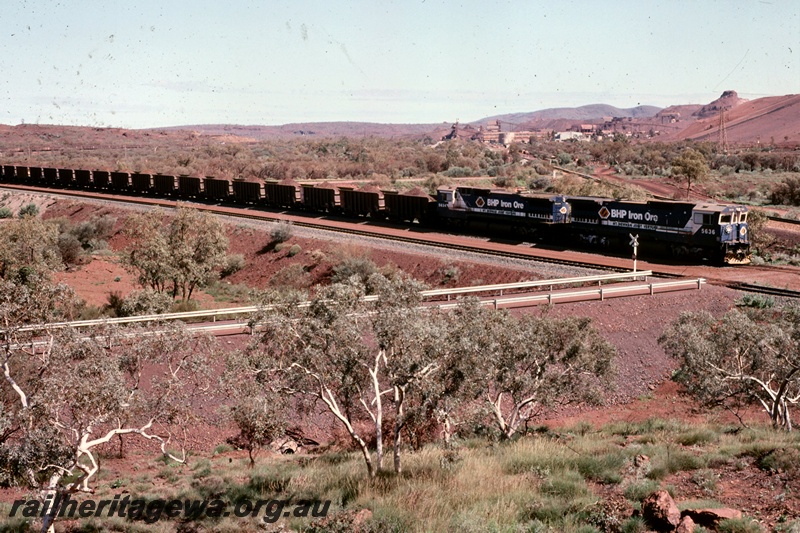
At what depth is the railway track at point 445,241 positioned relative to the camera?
3491cm

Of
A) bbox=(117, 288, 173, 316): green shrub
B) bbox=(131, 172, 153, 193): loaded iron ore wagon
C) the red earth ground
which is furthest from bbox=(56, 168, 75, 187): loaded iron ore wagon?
bbox=(117, 288, 173, 316): green shrub

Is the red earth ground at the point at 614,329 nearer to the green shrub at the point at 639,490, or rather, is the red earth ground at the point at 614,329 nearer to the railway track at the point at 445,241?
the green shrub at the point at 639,490

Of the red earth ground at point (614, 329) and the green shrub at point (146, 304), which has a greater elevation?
the green shrub at point (146, 304)

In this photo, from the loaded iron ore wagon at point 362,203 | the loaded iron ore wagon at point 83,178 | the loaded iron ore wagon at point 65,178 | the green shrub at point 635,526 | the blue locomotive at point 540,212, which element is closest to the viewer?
the green shrub at point 635,526

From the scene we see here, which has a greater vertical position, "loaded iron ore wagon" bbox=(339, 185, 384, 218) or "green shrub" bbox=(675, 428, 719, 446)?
"loaded iron ore wagon" bbox=(339, 185, 384, 218)

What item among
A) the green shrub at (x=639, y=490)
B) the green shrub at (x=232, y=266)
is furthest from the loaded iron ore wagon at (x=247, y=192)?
the green shrub at (x=639, y=490)

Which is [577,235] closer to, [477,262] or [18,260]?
[477,262]

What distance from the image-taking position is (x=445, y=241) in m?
45.2

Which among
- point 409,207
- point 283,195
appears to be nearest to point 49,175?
point 283,195

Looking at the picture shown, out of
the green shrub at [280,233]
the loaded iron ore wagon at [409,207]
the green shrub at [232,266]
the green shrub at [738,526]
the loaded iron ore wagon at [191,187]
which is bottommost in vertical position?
the green shrub at [232,266]

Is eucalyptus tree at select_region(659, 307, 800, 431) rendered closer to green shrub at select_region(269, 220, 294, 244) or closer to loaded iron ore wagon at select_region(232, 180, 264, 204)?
green shrub at select_region(269, 220, 294, 244)

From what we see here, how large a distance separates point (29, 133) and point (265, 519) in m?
210

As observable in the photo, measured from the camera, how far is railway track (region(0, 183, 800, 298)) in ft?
115

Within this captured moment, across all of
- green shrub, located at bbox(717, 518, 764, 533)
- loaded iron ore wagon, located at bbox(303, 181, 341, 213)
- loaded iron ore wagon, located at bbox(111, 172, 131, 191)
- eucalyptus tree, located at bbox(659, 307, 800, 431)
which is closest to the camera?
green shrub, located at bbox(717, 518, 764, 533)
